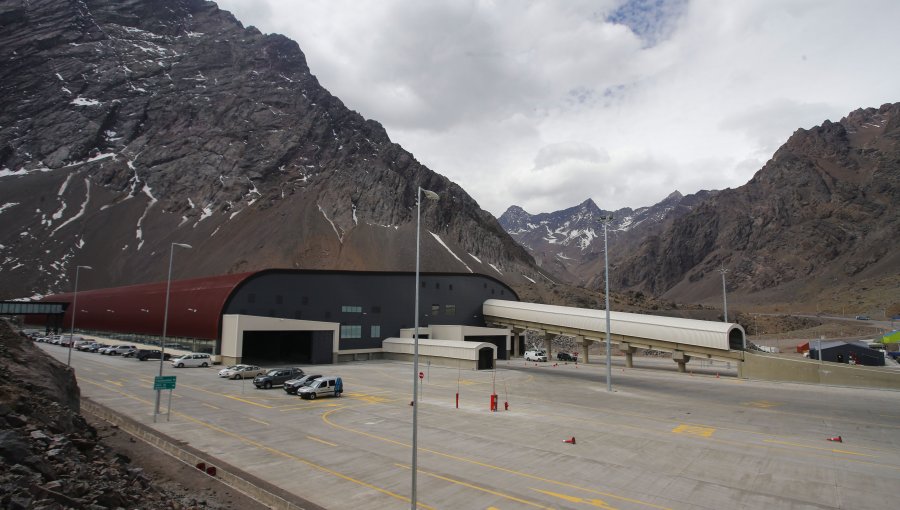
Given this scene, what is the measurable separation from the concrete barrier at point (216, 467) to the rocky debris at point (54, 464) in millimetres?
1185

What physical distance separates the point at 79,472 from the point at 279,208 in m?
167

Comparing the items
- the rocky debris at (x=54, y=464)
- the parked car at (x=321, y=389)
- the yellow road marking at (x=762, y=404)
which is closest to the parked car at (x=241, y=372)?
the parked car at (x=321, y=389)

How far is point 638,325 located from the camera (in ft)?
170

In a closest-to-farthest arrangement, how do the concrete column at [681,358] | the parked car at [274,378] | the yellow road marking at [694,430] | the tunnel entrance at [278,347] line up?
the yellow road marking at [694,430] < the parked car at [274,378] < the concrete column at [681,358] < the tunnel entrance at [278,347]

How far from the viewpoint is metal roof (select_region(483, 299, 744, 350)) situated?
46.7m

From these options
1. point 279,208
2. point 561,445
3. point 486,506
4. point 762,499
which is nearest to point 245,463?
point 486,506

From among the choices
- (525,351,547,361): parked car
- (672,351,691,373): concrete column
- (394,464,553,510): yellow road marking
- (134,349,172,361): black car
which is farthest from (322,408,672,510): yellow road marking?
(525,351,547,361): parked car

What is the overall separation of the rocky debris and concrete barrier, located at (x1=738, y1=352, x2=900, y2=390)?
4948 cm

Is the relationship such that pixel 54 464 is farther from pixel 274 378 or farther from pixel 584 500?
pixel 274 378

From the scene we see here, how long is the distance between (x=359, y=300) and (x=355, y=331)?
3.94 metres

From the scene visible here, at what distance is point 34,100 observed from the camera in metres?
197

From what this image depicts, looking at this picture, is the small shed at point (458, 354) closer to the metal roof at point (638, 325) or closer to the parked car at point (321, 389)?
the metal roof at point (638, 325)

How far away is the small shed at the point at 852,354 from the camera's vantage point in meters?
58.0

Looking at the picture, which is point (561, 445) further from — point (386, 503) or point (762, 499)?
point (386, 503)
